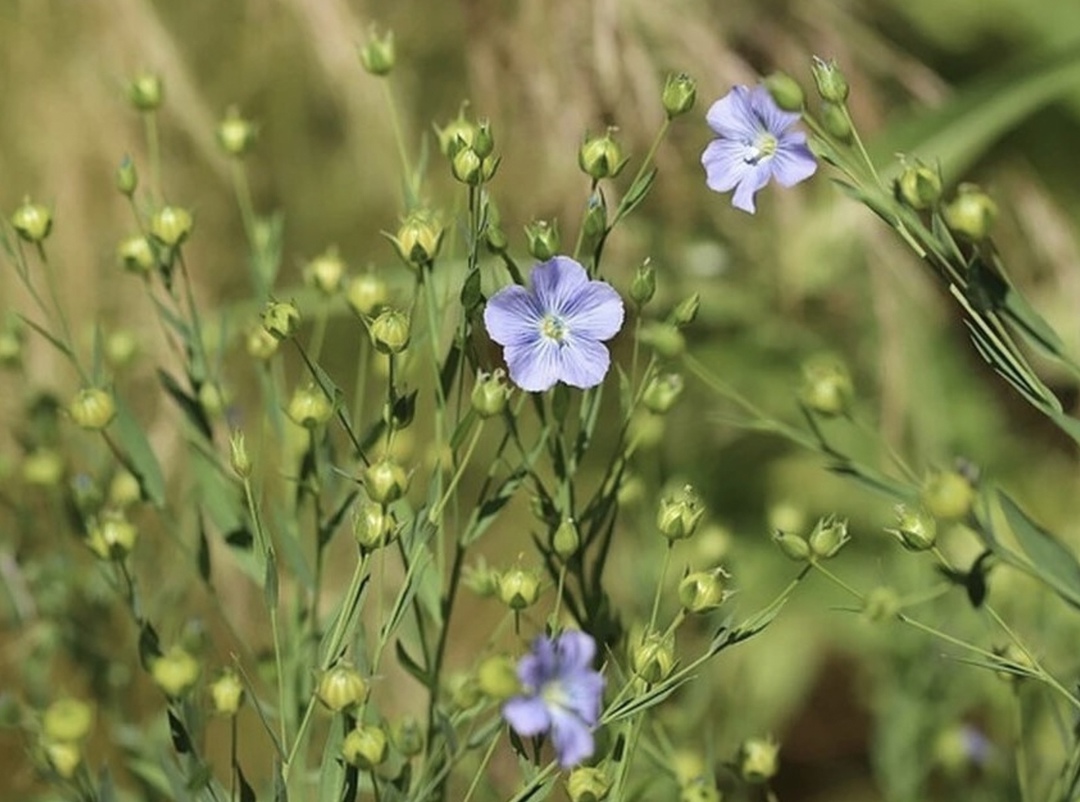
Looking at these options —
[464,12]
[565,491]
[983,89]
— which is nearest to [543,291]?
[565,491]

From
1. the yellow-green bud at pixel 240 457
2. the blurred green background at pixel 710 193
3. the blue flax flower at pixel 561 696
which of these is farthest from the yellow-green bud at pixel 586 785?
the blurred green background at pixel 710 193

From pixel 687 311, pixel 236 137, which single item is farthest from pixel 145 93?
pixel 687 311

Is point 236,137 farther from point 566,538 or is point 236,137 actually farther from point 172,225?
point 566,538

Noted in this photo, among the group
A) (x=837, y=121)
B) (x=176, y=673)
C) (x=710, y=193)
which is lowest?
(x=710, y=193)

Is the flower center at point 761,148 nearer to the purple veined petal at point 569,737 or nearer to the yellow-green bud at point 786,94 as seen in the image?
the yellow-green bud at point 786,94

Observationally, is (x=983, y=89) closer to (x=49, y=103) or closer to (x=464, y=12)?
(x=464, y=12)

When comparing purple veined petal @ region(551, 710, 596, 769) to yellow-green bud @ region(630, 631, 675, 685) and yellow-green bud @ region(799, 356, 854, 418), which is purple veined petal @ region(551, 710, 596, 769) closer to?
yellow-green bud @ region(630, 631, 675, 685)
